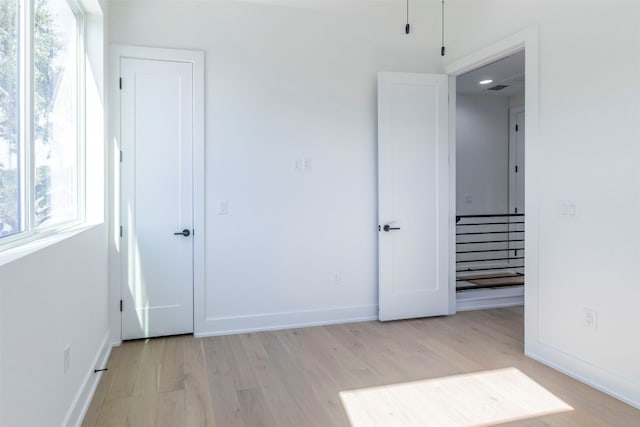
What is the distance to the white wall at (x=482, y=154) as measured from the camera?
640 cm

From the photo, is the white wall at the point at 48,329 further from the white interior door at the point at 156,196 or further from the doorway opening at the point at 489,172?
the doorway opening at the point at 489,172

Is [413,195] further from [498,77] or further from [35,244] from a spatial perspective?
[35,244]

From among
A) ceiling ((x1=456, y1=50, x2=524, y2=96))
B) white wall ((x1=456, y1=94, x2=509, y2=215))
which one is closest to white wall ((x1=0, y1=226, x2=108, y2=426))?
ceiling ((x1=456, y1=50, x2=524, y2=96))

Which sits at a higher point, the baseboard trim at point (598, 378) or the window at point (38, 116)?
the window at point (38, 116)

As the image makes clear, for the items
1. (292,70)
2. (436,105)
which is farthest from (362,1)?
(436,105)

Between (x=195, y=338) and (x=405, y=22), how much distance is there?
3657 mm

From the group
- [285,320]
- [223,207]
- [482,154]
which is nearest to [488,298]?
[285,320]

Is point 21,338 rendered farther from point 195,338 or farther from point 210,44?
point 210,44

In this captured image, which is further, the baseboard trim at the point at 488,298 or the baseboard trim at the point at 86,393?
the baseboard trim at the point at 488,298

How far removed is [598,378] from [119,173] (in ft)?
12.6

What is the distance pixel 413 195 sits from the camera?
420 cm

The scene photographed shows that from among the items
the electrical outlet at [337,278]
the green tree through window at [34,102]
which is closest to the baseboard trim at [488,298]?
the electrical outlet at [337,278]

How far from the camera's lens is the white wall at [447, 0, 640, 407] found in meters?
2.52

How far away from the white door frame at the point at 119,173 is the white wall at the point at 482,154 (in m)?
4.15
